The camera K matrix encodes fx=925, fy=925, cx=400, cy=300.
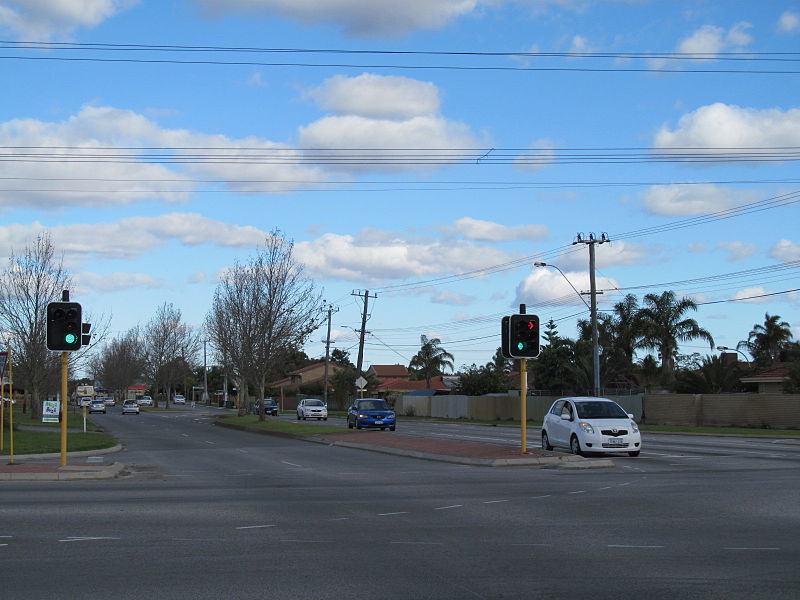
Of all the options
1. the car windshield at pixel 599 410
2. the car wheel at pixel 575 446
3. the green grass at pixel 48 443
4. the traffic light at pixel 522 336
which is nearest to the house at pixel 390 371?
the green grass at pixel 48 443

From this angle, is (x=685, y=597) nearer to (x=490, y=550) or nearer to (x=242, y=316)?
(x=490, y=550)

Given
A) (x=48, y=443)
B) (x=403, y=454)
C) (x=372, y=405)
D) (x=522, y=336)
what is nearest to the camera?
(x=522, y=336)

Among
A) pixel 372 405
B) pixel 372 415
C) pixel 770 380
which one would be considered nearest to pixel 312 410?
pixel 372 405

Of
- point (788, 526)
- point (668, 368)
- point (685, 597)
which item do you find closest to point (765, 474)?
point (788, 526)

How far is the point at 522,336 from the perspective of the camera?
22.5 metres

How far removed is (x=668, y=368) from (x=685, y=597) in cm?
6408

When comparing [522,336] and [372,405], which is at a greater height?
[522,336]

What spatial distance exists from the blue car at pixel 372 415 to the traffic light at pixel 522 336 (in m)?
20.9

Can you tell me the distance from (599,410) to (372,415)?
65.0ft

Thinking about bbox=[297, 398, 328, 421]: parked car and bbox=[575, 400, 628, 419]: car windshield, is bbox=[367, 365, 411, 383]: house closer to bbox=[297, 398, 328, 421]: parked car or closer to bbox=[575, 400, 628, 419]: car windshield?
bbox=[297, 398, 328, 421]: parked car

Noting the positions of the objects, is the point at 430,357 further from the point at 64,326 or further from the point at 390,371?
the point at 64,326

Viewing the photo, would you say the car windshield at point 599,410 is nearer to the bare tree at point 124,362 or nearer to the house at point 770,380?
the house at point 770,380

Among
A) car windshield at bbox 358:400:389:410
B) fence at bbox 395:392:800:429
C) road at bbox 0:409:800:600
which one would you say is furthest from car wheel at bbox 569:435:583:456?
fence at bbox 395:392:800:429

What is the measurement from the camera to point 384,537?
10.9 m
